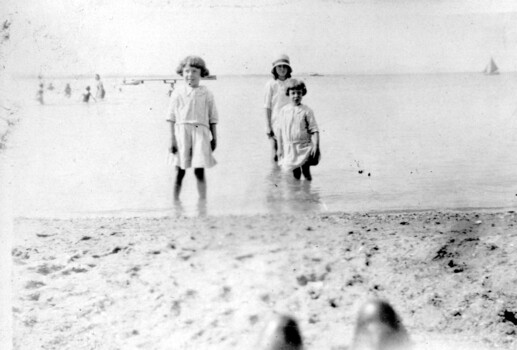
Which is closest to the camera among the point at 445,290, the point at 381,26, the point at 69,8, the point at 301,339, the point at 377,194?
the point at 301,339

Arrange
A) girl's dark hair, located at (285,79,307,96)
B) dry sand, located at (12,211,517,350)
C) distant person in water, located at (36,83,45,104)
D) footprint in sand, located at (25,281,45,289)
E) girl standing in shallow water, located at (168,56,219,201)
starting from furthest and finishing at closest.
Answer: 1. girl's dark hair, located at (285,79,307,96)
2. girl standing in shallow water, located at (168,56,219,201)
3. distant person in water, located at (36,83,45,104)
4. footprint in sand, located at (25,281,45,289)
5. dry sand, located at (12,211,517,350)

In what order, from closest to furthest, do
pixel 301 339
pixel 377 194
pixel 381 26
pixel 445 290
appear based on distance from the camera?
pixel 301 339 → pixel 445 290 → pixel 381 26 → pixel 377 194

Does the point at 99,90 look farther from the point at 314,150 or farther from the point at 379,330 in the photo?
the point at 379,330

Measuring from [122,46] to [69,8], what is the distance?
0.36 metres

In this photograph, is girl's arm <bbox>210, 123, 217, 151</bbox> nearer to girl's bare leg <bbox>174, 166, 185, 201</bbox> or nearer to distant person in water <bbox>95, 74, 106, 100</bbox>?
girl's bare leg <bbox>174, 166, 185, 201</bbox>

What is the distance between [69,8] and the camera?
3.23 meters

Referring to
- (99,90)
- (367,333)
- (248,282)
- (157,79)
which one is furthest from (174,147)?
(367,333)

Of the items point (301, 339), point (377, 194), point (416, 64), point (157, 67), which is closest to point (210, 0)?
point (157, 67)

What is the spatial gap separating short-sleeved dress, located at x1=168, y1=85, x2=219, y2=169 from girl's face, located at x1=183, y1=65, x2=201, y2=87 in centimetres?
4

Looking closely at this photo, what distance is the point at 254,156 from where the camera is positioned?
4059 millimetres

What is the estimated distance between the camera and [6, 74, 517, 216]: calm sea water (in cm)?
341

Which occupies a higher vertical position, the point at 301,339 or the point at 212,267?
the point at 212,267

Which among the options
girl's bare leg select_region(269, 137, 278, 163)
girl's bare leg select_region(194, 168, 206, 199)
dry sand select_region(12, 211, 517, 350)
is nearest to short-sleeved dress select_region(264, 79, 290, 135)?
girl's bare leg select_region(269, 137, 278, 163)

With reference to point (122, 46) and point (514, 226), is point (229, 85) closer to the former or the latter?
point (122, 46)
